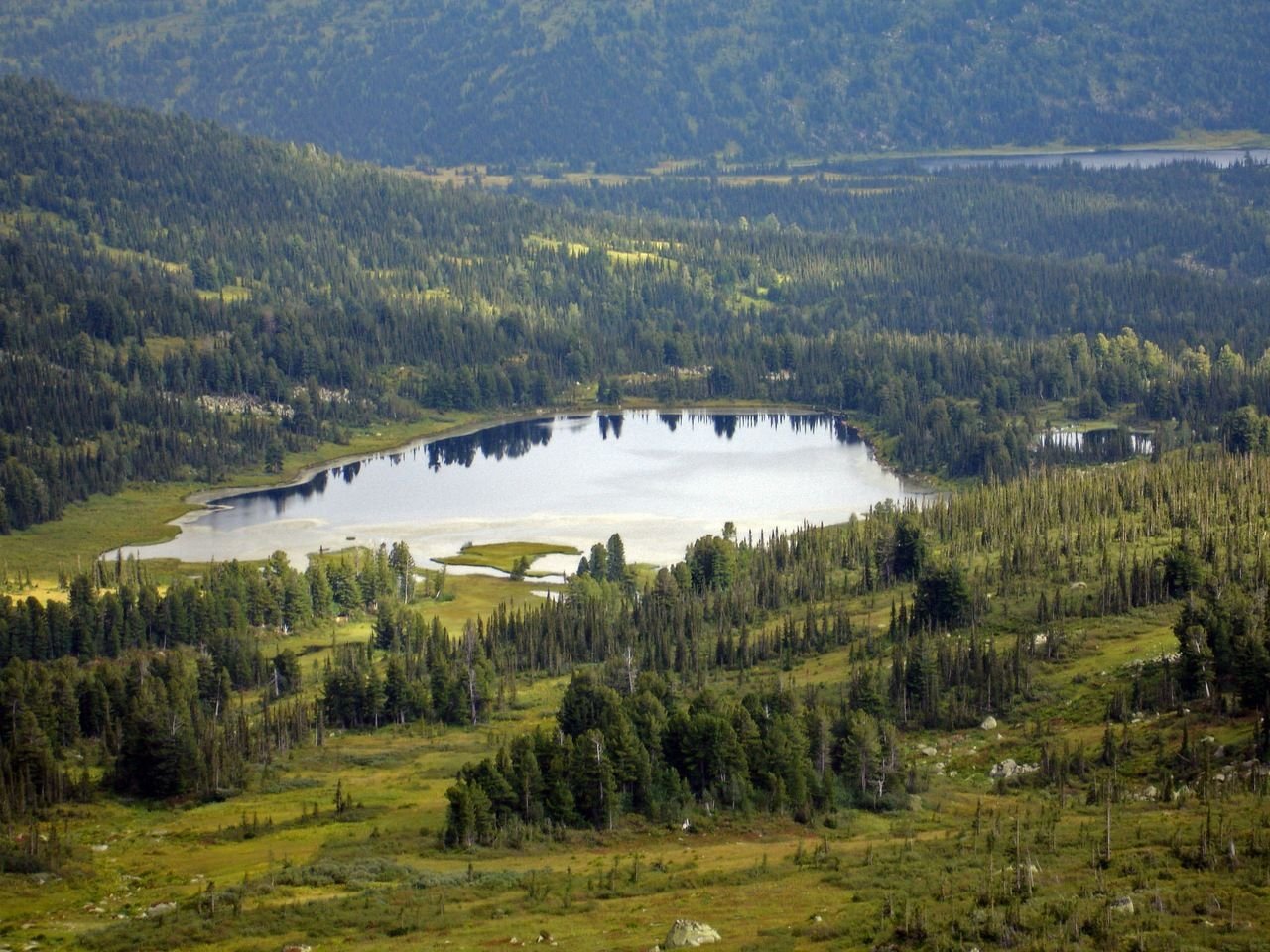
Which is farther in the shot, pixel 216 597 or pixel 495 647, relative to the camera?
pixel 216 597

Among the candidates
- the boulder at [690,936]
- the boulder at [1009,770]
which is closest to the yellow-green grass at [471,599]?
the boulder at [1009,770]

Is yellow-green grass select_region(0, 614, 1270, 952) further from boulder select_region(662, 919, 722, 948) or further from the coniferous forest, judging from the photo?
boulder select_region(662, 919, 722, 948)

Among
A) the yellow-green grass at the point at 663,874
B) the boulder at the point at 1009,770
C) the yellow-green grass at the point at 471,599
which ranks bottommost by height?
the boulder at the point at 1009,770

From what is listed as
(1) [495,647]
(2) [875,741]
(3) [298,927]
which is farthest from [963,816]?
(1) [495,647]

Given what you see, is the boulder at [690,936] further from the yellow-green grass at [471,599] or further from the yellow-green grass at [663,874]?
the yellow-green grass at [471,599]

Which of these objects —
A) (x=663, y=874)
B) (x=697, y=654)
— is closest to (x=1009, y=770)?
(x=663, y=874)

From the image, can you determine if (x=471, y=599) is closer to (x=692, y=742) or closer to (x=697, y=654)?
(x=697, y=654)

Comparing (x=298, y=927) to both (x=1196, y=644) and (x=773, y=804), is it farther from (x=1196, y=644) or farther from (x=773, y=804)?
(x=1196, y=644)

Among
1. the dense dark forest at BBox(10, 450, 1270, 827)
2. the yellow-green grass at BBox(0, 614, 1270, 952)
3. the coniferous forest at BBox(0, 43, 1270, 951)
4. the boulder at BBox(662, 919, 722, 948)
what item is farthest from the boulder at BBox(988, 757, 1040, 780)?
the boulder at BBox(662, 919, 722, 948)
